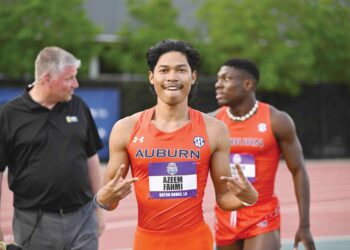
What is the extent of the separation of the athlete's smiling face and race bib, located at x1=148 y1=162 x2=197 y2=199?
375 millimetres

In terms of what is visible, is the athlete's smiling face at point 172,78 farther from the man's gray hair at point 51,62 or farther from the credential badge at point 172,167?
the man's gray hair at point 51,62

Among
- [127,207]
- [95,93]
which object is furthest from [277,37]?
[127,207]

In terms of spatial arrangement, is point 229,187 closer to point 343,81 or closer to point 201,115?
point 201,115

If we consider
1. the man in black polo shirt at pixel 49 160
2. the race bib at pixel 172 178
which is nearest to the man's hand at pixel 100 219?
the man in black polo shirt at pixel 49 160

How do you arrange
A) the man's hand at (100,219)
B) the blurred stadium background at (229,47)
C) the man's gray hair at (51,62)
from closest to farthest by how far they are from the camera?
the man's gray hair at (51,62) < the man's hand at (100,219) < the blurred stadium background at (229,47)

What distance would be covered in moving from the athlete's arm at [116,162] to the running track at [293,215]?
409cm

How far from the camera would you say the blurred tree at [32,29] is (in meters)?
21.8

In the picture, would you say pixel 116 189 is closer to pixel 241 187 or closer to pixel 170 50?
pixel 241 187

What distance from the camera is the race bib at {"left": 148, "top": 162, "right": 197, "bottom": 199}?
405cm

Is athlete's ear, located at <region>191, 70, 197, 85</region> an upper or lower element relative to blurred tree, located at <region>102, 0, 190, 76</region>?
lower

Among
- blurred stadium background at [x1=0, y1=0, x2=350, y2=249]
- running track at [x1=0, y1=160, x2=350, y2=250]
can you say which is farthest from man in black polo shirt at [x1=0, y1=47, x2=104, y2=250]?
blurred stadium background at [x1=0, y1=0, x2=350, y2=249]

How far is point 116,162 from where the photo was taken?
13.5ft

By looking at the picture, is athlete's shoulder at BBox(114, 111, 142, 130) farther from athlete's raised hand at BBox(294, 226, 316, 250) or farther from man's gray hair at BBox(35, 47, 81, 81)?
athlete's raised hand at BBox(294, 226, 316, 250)

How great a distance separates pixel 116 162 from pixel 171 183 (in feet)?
1.13
